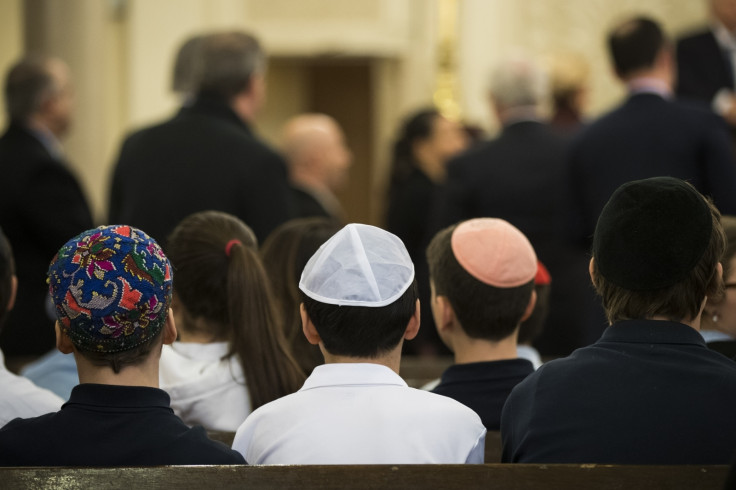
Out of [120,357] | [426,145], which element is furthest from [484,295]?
[426,145]

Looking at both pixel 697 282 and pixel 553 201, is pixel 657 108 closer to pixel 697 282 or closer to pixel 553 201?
pixel 553 201

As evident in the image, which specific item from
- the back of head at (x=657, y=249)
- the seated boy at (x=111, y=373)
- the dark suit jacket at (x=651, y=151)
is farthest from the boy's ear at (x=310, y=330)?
the dark suit jacket at (x=651, y=151)

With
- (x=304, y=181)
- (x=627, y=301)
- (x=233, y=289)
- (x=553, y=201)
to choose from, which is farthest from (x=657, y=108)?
(x=627, y=301)

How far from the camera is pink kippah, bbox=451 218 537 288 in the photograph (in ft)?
10.9

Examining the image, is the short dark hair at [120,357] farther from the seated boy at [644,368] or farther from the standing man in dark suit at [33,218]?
the standing man in dark suit at [33,218]

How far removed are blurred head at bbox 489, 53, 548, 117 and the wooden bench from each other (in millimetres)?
4426

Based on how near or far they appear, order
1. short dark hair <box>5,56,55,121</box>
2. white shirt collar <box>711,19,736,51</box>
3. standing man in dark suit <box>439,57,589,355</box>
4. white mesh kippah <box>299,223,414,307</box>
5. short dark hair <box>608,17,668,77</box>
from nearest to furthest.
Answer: white mesh kippah <box>299,223,414,307</box> → short dark hair <box>608,17,668,77</box> → short dark hair <box>5,56,55,121</box> → standing man in dark suit <box>439,57,589,355</box> → white shirt collar <box>711,19,736,51</box>

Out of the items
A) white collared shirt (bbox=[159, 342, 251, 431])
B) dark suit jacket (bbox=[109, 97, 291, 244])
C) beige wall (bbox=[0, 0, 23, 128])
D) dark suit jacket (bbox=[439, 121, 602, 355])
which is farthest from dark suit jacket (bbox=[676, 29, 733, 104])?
beige wall (bbox=[0, 0, 23, 128])

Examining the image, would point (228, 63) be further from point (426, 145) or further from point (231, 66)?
point (426, 145)

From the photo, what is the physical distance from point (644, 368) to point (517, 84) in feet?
13.8

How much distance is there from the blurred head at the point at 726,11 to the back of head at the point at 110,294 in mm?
5659

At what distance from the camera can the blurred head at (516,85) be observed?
6500 mm

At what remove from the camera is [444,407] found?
253 centimetres

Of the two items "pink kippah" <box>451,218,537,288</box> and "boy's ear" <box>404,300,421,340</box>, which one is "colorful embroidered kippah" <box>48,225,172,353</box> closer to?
"boy's ear" <box>404,300,421,340</box>
